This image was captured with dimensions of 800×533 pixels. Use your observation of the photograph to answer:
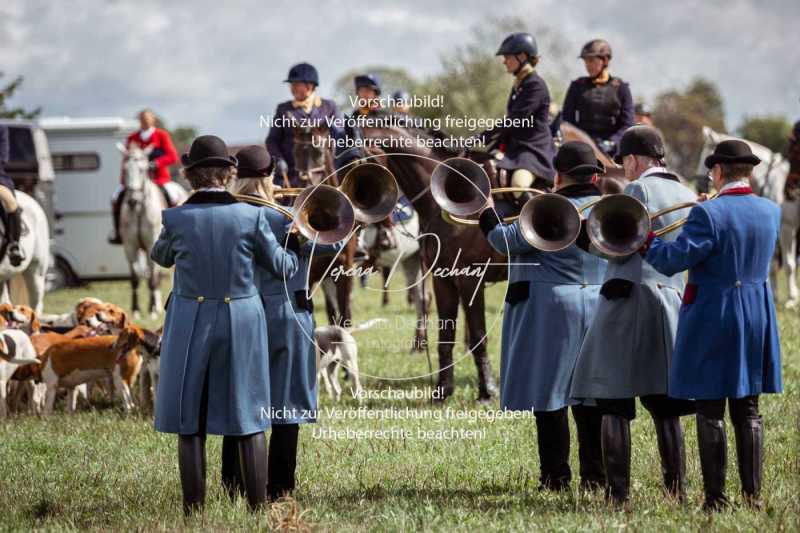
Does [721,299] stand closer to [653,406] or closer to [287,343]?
[653,406]

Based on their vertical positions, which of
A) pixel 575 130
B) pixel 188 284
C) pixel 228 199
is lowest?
pixel 188 284

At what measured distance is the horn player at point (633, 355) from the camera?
5.55 meters

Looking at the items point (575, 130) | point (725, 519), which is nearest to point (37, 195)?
point (575, 130)

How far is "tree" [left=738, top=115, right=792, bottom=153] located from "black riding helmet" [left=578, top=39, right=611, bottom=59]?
204ft

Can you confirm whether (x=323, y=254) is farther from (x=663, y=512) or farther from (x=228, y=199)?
(x=663, y=512)

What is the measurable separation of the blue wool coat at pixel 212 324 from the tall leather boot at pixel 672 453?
2053 mm

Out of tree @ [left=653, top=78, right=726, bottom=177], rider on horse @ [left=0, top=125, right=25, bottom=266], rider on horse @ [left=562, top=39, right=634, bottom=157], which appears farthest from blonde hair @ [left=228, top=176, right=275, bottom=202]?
tree @ [left=653, top=78, right=726, bottom=177]

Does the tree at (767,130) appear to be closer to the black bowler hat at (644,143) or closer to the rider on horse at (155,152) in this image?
the rider on horse at (155,152)

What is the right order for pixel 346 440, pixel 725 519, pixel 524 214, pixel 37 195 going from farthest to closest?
1. pixel 37 195
2. pixel 346 440
3. pixel 524 214
4. pixel 725 519

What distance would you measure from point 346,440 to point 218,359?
2.51 m

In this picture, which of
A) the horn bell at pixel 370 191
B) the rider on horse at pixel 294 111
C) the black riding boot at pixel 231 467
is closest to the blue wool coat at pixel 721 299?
the horn bell at pixel 370 191

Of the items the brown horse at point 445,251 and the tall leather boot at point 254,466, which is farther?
the brown horse at point 445,251

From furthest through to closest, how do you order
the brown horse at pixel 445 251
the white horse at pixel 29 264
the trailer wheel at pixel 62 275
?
the trailer wheel at pixel 62 275
the white horse at pixel 29 264
the brown horse at pixel 445 251

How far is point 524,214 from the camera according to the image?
5.68 m
